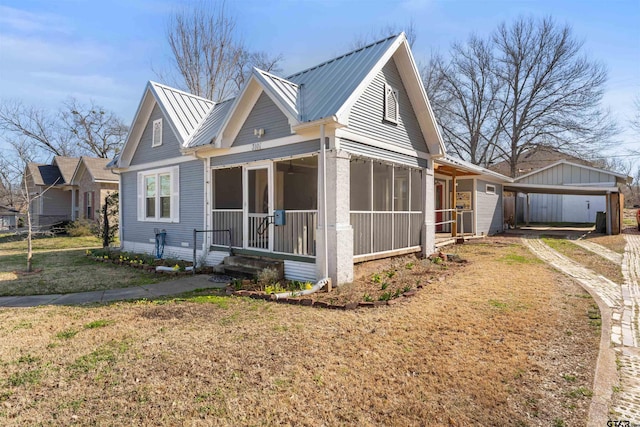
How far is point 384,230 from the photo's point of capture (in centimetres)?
941

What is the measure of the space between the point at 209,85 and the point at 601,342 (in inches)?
919

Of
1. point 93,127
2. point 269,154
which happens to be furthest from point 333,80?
point 93,127

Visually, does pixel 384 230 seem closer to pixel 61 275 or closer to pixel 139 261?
pixel 139 261

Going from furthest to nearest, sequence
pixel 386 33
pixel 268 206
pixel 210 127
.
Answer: pixel 386 33, pixel 210 127, pixel 268 206

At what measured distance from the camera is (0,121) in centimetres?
2789

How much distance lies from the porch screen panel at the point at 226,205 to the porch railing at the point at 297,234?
5.29 ft

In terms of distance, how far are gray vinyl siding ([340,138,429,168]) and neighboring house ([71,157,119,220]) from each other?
17612 mm

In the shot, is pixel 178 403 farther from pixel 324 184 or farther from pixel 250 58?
pixel 250 58

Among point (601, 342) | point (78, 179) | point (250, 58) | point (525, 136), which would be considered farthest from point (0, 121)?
point (525, 136)

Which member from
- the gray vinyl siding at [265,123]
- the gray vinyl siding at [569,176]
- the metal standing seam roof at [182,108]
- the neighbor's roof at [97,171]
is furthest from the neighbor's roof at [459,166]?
the neighbor's roof at [97,171]

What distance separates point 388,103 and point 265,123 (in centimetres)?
322

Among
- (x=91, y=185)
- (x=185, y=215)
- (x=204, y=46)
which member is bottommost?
(x=185, y=215)

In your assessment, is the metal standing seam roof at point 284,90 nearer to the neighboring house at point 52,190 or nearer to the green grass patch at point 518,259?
the green grass patch at point 518,259

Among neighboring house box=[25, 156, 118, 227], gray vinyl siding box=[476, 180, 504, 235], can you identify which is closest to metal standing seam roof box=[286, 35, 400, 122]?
gray vinyl siding box=[476, 180, 504, 235]
